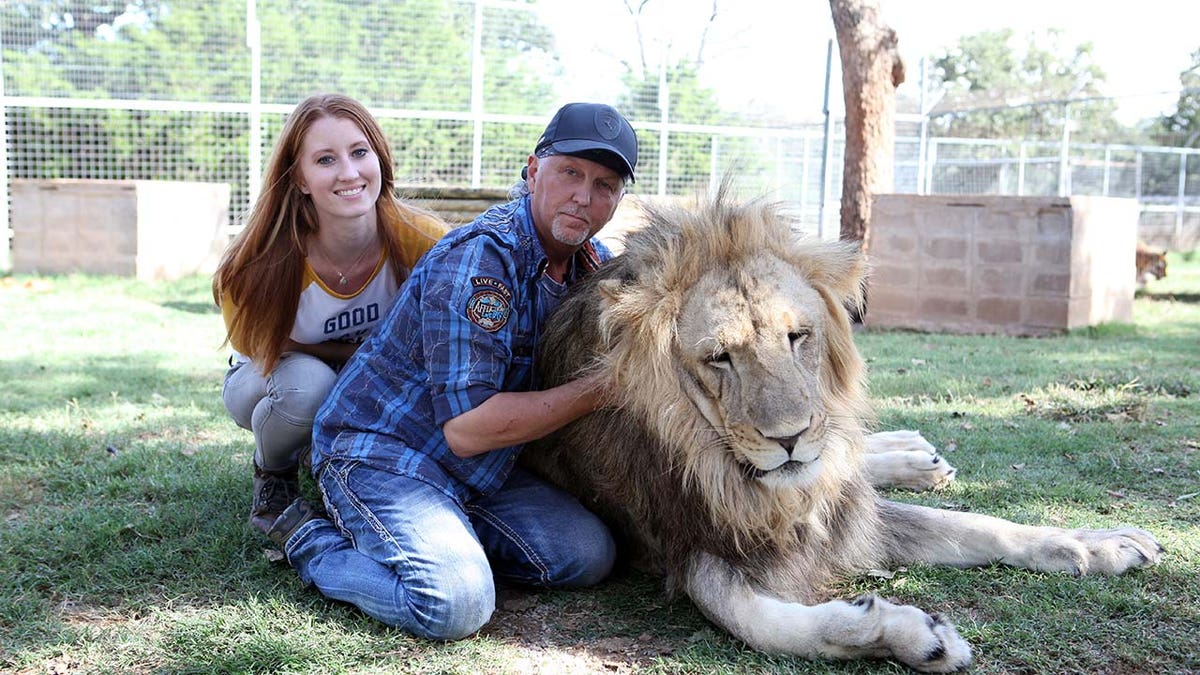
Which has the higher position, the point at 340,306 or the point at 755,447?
the point at 340,306

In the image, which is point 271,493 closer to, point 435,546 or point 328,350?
point 328,350

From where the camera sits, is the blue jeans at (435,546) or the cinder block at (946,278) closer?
the blue jeans at (435,546)

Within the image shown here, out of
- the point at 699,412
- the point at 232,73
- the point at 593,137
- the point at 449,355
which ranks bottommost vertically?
the point at 699,412

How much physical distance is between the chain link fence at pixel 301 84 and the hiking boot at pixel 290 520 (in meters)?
10.6

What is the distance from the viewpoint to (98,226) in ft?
42.3

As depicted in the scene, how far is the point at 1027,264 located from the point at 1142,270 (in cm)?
564

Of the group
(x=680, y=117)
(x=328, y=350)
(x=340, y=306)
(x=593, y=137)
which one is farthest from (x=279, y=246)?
(x=680, y=117)

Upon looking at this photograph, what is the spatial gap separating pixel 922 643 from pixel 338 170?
2.48 meters

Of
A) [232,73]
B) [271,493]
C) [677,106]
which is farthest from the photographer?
[677,106]

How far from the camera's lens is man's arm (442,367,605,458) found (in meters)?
3.12

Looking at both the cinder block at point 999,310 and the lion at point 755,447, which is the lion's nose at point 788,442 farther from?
the cinder block at point 999,310

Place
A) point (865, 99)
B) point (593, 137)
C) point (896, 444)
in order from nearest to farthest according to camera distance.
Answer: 1. point (593, 137)
2. point (896, 444)
3. point (865, 99)

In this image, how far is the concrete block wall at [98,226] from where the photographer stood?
12.8 meters

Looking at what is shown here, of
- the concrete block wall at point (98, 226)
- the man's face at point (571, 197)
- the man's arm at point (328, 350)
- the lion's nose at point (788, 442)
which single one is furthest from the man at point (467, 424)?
the concrete block wall at point (98, 226)
